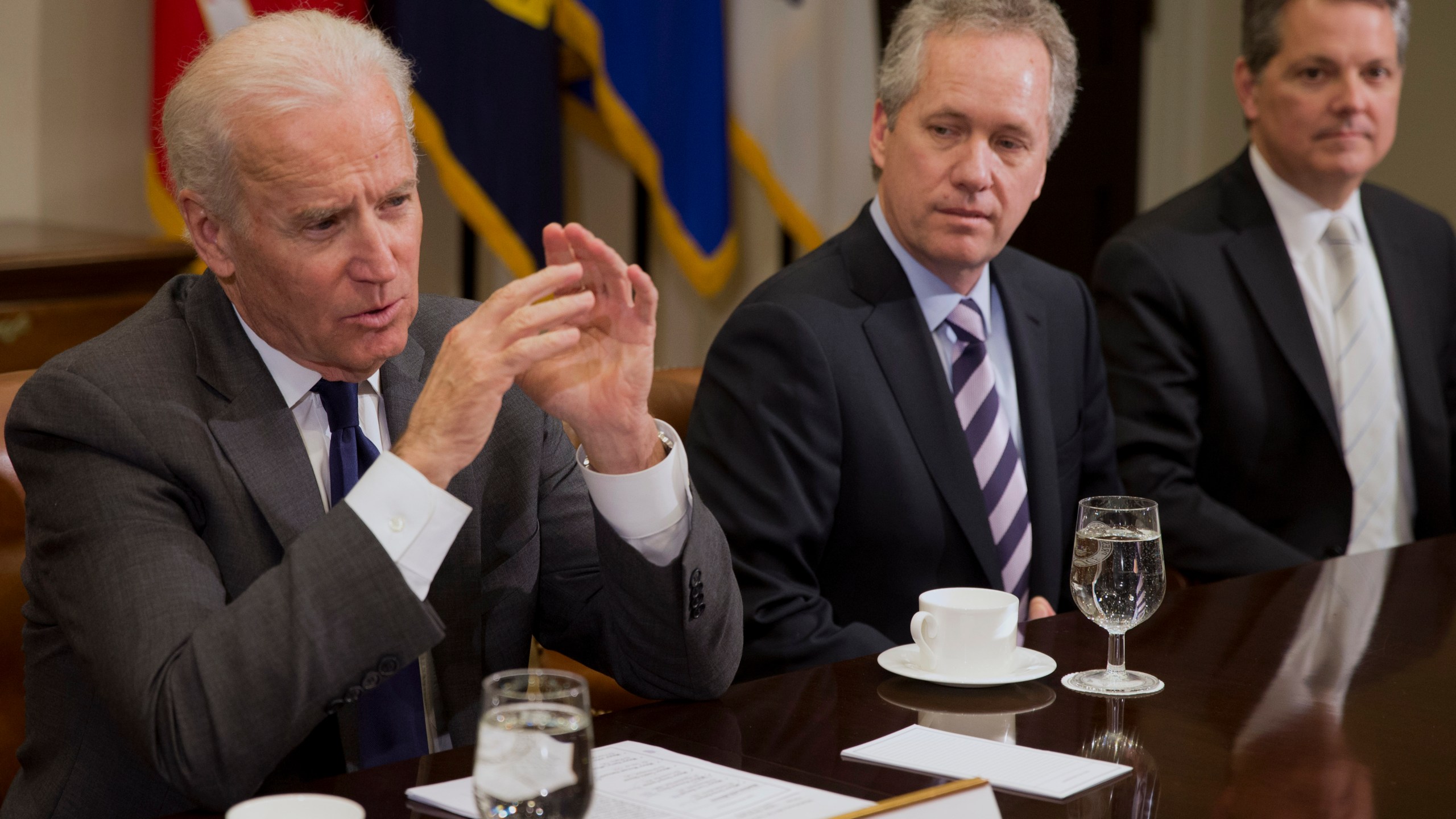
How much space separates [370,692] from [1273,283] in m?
1.94

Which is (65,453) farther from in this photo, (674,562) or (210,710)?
(674,562)

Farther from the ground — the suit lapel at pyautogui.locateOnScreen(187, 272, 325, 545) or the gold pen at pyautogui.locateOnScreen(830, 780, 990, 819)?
the suit lapel at pyautogui.locateOnScreen(187, 272, 325, 545)

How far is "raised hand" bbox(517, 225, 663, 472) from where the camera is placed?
56.3 inches

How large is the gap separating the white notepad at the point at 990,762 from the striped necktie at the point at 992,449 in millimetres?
819

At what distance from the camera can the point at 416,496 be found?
1.26 m

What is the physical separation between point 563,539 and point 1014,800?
0.66 m

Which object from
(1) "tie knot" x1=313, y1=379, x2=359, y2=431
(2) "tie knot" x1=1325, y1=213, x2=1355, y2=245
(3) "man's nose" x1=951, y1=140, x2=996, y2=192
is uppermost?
(3) "man's nose" x1=951, y1=140, x2=996, y2=192

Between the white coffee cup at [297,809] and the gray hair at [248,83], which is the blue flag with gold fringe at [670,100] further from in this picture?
the white coffee cup at [297,809]

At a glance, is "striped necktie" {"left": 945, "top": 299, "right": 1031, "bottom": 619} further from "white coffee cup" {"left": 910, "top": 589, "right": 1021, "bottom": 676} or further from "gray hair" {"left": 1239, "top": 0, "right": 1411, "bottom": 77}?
"gray hair" {"left": 1239, "top": 0, "right": 1411, "bottom": 77}

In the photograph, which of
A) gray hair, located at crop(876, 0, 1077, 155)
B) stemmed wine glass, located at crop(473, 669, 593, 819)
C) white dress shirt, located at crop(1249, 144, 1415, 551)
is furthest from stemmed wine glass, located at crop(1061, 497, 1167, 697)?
white dress shirt, located at crop(1249, 144, 1415, 551)

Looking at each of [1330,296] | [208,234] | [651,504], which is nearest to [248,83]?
[208,234]

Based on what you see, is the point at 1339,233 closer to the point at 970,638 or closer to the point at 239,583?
the point at 970,638

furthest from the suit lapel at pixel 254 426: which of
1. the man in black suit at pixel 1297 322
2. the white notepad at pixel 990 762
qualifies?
the man in black suit at pixel 1297 322

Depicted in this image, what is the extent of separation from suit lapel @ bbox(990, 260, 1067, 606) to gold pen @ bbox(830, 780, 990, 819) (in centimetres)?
114
